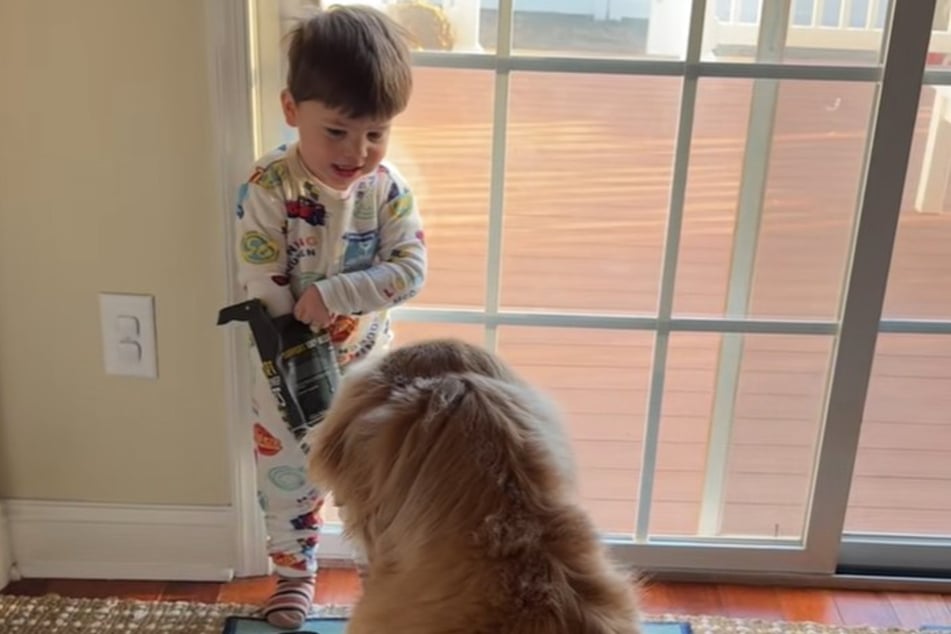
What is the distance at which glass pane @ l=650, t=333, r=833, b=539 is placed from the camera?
1883 millimetres

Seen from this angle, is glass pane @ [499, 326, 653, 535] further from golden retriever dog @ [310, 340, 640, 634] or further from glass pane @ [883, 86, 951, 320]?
Result: golden retriever dog @ [310, 340, 640, 634]

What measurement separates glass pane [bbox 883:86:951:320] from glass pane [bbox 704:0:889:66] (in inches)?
5.5

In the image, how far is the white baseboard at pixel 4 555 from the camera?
190 centimetres

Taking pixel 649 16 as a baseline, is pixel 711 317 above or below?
below

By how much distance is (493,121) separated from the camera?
173cm

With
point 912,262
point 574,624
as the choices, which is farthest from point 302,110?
point 912,262

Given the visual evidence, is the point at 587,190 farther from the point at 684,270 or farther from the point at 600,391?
the point at 600,391

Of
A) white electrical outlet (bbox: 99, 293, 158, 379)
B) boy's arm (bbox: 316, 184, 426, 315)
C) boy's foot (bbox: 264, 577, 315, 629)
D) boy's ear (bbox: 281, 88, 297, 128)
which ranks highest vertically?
boy's ear (bbox: 281, 88, 297, 128)

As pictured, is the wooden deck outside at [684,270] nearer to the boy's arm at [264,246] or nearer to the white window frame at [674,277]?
the white window frame at [674,277]

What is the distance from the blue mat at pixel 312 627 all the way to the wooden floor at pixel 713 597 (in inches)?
2.6

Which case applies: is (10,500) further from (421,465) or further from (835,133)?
(835,133)

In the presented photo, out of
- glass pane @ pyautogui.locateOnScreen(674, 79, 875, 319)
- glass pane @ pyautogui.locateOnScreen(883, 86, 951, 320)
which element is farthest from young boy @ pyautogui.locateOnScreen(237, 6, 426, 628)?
glass pane @ pyautogui.locateOnScreen(883, 86, 951, 320)

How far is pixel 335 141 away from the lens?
4.94 feet

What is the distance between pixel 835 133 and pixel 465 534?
3.69 ft
